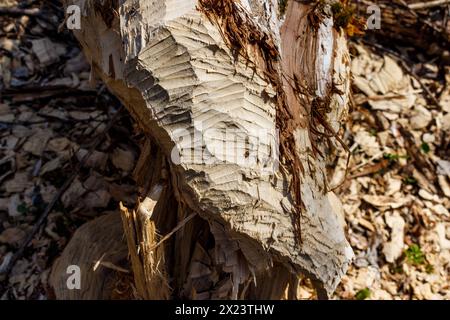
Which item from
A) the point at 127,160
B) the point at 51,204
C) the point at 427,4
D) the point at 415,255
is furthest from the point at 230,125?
the point at 427,4

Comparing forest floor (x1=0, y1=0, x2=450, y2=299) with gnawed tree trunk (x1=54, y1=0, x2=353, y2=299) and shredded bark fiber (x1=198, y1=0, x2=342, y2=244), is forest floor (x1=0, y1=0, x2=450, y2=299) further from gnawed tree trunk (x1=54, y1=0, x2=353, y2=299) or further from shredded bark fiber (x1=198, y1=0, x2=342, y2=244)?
shredded bark fiber (x1=198, y1=0, x2=342, y2=244)

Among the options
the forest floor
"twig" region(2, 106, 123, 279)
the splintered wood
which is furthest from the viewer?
the forest floor

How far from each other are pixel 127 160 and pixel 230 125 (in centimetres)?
132

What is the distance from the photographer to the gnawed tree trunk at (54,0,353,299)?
185cm

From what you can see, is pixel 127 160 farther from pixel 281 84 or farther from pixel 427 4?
pixel 427 4

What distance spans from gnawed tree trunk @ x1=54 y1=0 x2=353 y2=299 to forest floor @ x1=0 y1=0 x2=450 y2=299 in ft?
2.14

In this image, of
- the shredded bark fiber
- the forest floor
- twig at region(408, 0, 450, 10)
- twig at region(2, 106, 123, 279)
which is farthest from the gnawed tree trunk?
twig at region(408, 0, 450, 10)

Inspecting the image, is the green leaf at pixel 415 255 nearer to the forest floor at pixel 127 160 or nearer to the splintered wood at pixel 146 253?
the forest floor at pixel 127 160

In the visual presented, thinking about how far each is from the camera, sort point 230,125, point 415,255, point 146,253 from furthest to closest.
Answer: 1. point 415,255
2. point 146,253
3. point 230,125

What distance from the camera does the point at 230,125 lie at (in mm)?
1877

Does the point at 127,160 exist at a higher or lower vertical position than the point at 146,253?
higher

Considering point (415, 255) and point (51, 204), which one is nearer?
point (51, 204)

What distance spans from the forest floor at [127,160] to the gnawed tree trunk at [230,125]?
2.14 ft

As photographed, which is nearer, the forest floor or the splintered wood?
the splintered wood
